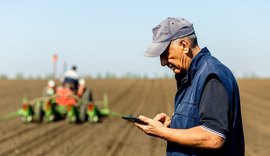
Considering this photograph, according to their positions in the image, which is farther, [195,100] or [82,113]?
[82,113]

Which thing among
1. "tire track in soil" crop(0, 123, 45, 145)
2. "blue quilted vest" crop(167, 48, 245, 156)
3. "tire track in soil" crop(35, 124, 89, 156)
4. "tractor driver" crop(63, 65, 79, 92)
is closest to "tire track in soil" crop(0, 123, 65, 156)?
"tire track in soil" crop(35, 124, 89, 156)

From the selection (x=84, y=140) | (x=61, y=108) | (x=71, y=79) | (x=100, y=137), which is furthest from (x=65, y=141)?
(x=71, y=79)

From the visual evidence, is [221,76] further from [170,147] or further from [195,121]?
[170,147]

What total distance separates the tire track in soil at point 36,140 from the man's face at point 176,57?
25.5 feet

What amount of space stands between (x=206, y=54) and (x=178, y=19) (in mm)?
257

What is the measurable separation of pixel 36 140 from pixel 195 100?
9.97 meters

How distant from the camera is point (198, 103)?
314 cm

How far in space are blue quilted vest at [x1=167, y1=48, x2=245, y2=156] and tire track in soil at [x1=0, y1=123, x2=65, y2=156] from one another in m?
7.83

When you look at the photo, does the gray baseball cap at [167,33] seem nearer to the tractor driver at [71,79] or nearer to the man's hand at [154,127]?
the man's hand at [154,127]

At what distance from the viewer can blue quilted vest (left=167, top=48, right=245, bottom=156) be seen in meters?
3.11

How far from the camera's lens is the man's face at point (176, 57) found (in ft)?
10.7

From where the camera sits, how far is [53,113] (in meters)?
17.3

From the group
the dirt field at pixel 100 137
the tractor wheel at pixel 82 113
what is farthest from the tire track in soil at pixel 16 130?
the tractor wheel at pixel 82 113

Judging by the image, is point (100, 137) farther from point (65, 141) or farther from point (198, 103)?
point (198, 103)
